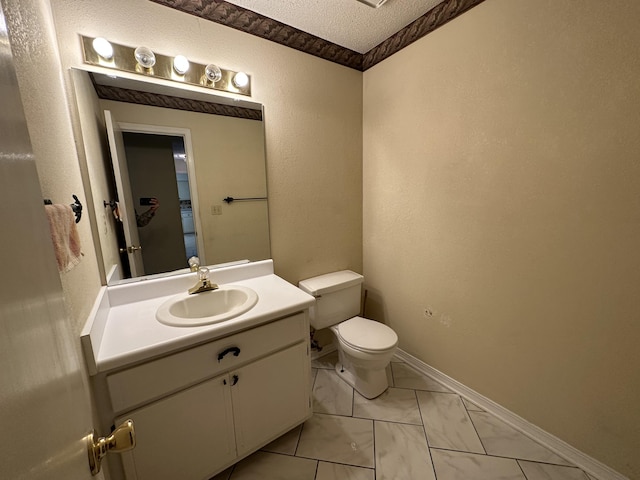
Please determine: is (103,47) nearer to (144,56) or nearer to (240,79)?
(144,56)

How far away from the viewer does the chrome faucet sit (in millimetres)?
1407

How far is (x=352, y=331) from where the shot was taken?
173 cm

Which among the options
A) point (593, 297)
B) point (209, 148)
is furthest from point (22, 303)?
point (593, 297)

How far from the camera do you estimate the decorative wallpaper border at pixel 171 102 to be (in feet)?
4.07

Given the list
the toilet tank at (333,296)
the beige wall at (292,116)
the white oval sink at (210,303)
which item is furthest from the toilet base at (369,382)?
the white oval sink at (210,303)

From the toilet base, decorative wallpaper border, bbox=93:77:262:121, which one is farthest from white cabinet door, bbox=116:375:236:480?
decorative wallpaper border, bbox=93:77:262:121

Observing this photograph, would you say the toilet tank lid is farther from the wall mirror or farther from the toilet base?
the toilet base

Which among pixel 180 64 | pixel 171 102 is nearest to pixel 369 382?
pixel 171 102

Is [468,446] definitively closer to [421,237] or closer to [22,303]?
[421,237]

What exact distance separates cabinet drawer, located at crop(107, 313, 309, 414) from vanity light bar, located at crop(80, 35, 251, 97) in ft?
4.26

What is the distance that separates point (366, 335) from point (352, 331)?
0.10 metres

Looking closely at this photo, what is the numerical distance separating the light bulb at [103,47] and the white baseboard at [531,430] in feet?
8.22

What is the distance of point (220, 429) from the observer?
1.14 meters

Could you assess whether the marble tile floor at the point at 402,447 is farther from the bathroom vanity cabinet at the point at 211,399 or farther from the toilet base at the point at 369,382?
the bathroom vanity cabinet at the point at 211,399
